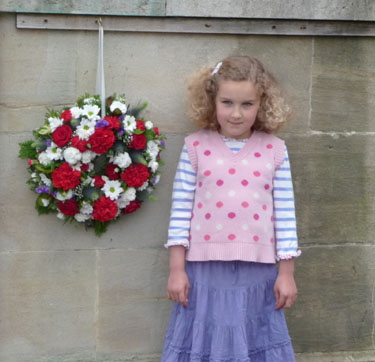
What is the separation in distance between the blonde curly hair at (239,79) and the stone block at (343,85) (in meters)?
0.41

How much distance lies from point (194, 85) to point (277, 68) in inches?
22.5

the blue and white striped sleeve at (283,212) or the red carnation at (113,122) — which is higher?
the red carnation at (113,122)

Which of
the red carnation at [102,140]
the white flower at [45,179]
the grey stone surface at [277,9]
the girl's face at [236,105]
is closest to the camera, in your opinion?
the girl's face at [236,105]

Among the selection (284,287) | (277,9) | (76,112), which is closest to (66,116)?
(76,112)

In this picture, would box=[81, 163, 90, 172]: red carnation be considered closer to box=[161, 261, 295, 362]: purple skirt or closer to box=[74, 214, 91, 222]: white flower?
box=[74, 214, 91, 222]: white flower

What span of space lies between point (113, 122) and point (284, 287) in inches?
44.0

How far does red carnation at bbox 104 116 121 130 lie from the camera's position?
2899mm

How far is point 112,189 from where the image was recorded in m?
2.99

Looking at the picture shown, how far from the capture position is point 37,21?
306cm

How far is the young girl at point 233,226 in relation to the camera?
2799 millimetres

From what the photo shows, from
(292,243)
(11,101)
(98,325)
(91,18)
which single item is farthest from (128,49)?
(98,325)

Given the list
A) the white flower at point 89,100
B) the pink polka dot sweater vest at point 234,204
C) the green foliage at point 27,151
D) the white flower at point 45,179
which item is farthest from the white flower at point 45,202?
the pink polka dot sweater vest at point 234,204

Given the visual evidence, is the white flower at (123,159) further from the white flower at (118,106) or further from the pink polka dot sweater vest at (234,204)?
the pink polka dot sweater vest at (234,204)

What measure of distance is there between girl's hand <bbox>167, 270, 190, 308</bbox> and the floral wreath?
44cm
